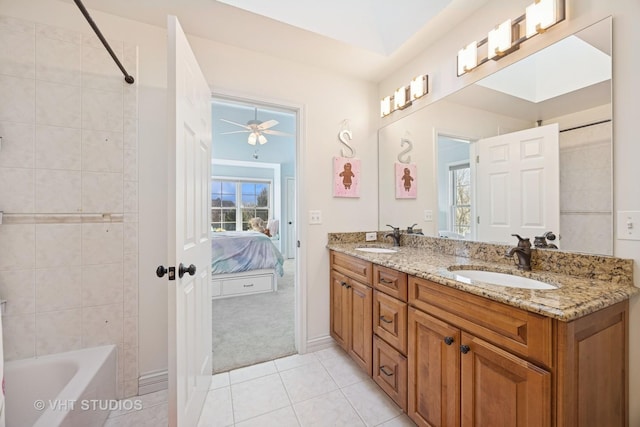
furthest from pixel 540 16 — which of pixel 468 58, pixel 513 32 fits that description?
pixel 468 58

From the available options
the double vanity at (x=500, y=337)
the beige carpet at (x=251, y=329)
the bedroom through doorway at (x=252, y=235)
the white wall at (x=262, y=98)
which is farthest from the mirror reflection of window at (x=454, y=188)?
the beige carpet at (x=251, y=329)

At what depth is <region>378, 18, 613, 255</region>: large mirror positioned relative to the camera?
1.15m

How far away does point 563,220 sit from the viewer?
1.27 m

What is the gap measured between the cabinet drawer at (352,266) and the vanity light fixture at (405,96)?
Answer: 4.48 ft

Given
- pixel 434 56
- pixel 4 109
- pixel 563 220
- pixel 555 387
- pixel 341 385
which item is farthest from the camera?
pixel 434 56

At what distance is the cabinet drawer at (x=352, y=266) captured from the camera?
174 centimetres

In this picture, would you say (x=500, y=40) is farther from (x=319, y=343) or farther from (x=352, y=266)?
(x=319, y=343)

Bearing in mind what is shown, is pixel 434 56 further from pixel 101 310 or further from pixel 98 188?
pixel 101 310

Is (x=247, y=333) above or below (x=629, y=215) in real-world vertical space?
below

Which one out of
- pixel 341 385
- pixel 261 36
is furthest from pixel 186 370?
pixel 261 36

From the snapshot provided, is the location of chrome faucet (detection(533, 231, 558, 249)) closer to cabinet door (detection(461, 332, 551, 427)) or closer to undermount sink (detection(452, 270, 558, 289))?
undermount sink (detection(452, 270, 558, 289))

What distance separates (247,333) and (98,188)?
1.75 metres

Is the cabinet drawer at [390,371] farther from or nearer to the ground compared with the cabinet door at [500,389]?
nearer to the ground

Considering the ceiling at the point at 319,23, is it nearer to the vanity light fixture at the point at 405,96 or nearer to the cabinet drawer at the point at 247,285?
the vanity light fixture at the point at 405,96
